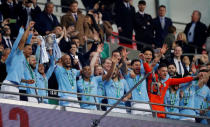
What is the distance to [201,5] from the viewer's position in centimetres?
2228

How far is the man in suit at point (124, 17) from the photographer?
1706 centimetres

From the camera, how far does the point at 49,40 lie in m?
14.1

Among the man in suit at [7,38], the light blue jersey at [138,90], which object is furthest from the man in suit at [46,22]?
the light blue jersey at [138,90]

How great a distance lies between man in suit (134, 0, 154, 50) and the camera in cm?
1711

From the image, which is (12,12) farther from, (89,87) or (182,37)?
(182,37)

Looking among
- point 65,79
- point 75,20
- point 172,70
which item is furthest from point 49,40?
point 172,70

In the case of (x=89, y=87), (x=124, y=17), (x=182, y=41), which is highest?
(x=124, y=17)

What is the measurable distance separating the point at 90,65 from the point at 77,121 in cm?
129

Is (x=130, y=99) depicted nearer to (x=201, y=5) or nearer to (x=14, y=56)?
(x=14, y=56)

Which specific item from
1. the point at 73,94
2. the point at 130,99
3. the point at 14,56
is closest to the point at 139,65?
the point at 130,99

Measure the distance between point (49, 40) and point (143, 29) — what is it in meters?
3.72

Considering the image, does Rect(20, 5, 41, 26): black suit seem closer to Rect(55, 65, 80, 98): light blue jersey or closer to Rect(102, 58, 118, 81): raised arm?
Rect(55, 65, 80, 98): light blue jersey

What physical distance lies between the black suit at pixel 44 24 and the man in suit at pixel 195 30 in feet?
13.6

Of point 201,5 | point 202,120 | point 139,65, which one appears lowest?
point 202,120
